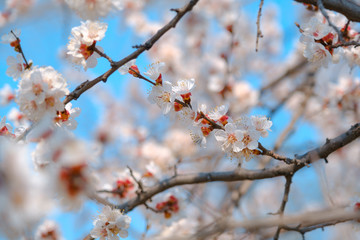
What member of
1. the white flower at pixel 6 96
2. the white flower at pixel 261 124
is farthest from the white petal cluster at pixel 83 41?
the white flower at pixel 6 96

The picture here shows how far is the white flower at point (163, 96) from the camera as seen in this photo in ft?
4.70

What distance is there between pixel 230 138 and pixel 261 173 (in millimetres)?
291

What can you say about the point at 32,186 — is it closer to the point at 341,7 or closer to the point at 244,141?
the point at 244,141

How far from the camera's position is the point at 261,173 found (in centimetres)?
156

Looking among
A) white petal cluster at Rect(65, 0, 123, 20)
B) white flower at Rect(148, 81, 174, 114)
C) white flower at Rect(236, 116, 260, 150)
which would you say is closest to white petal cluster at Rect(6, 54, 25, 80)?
white petal cluster at Rect(65, 0, 123, 20)

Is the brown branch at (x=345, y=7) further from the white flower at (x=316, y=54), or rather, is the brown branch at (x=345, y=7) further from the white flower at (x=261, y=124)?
the white flower at (x=261, y=124)

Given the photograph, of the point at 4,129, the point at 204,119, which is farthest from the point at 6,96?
the point at 204,119

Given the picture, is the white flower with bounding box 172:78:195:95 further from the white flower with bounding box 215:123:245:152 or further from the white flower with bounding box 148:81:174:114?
the white flower with bounding box 215:123:245:152

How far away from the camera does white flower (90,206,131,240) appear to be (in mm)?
1499

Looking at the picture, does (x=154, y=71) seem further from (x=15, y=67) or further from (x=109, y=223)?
(x=109, y=223)

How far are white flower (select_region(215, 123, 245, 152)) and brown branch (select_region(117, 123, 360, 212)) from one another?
25cm

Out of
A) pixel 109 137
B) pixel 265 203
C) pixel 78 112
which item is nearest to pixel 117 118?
pixel 109 137

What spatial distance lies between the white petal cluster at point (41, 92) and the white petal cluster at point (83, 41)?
160 millimetres

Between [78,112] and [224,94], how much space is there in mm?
2658
